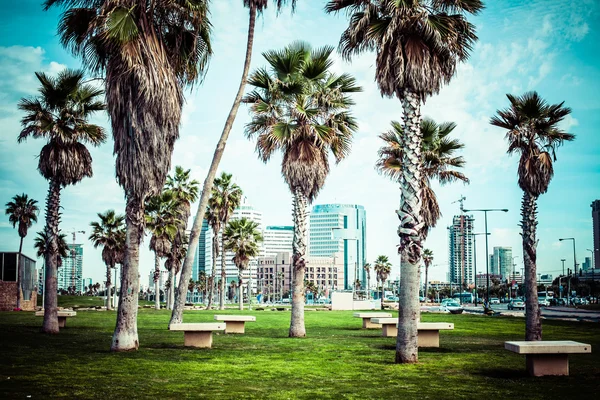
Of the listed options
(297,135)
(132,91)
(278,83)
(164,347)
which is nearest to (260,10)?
(278,83)

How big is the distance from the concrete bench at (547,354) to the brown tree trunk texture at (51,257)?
18.9 m

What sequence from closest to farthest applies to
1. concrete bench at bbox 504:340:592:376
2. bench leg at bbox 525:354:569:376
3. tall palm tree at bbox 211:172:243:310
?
concrete bench at bbox 504:340:592:376, bench leg at bbox 525:354:569:376, tall palm tree at bbox 211:172:243:310

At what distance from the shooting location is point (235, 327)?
26.8m

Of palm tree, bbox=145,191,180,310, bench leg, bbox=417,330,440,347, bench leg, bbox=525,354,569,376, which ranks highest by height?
palm tree, bbox=145,191,180,310

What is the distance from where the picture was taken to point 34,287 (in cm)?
7675

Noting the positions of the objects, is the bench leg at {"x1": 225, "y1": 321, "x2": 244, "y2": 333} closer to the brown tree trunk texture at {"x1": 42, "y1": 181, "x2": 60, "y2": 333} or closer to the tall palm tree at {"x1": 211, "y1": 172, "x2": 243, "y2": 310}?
the brown tree trunk texture at {"x1": 42, "y1": 181, "x2": 60, "y2": 333}

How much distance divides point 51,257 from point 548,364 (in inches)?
788

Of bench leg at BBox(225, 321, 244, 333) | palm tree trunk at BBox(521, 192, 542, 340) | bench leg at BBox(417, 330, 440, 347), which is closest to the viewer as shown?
bench leg at BBox(417, 330, 440, 347)

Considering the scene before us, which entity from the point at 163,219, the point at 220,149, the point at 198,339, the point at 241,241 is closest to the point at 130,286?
the point at 198,339

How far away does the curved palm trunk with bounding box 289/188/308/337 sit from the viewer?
23.9 m

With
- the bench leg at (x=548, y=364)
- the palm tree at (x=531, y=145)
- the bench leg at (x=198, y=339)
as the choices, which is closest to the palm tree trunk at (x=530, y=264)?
the palm tree at (x=531, y=145)

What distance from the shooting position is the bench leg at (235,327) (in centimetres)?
2671

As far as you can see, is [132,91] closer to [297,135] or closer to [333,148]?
[297,135]

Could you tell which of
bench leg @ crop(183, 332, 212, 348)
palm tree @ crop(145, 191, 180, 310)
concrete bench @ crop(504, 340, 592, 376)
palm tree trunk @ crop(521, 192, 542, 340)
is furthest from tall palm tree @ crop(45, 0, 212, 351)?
palm tree @ crop(145, 191, 180, 310)
